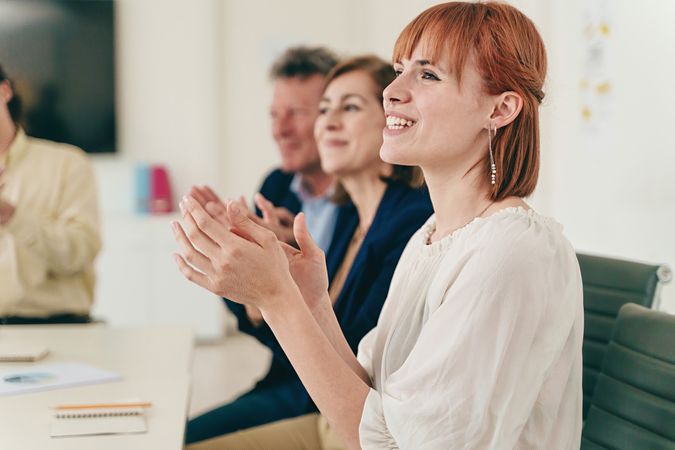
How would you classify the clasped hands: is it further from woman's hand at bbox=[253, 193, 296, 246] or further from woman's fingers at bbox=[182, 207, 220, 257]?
woman's hand at bbox=[253, 193, 296, 246]

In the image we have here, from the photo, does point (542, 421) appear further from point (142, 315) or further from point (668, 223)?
point (142, 315)

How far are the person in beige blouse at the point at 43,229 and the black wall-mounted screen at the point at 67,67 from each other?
97.9 inches

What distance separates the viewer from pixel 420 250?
1516mm

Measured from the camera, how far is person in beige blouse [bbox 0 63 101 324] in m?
2.55

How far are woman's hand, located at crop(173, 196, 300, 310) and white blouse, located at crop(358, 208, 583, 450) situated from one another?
0.73 ft

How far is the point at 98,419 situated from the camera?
1.49 m

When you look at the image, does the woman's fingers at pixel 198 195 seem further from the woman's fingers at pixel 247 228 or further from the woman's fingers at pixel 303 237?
the woman's fingers at pixel 247 228

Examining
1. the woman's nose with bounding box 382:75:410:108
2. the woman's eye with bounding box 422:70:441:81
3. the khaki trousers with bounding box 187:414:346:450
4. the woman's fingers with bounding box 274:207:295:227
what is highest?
the woman's eye with bounding box 422:70:441:81

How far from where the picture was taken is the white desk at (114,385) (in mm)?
1400

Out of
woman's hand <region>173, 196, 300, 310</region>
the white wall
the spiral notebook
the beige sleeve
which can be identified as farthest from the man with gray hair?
woman's hand <region>173, 196, 300, 310</region>

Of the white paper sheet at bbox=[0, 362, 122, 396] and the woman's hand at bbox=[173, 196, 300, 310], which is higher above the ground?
the woman's hand at bbox=[173, 196, 300, 310]

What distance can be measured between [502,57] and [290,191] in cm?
163

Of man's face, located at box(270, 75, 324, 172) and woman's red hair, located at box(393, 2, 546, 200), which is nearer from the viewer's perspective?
woman's red hair, located at box(393, 2, 546, 200)

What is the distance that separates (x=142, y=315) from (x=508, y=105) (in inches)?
160
